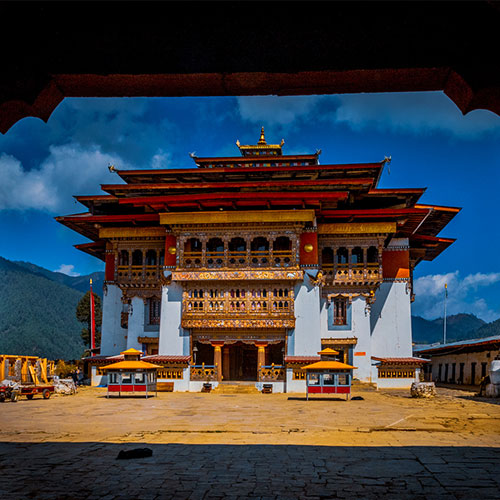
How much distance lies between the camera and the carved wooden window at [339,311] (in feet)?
99.5

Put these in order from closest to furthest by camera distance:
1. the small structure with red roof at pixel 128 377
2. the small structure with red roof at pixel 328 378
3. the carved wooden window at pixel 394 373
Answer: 1. the small structure with red roof at pixel 328 378
2. the small structure with red roof at pixel 128 377
3. the carved wooden window at pixel 394 373

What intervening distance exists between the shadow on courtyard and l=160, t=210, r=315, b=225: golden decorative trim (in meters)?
18.7

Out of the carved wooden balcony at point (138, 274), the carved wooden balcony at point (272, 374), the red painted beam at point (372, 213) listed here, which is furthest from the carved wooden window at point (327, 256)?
the carved wooden balcony at point (138, 274)

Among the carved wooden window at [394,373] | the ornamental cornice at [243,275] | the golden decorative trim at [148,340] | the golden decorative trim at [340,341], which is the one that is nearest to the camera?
the ornamental cornice at [243,275]

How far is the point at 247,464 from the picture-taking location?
714 centimetres

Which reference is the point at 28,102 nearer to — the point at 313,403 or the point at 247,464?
the point at 247,464

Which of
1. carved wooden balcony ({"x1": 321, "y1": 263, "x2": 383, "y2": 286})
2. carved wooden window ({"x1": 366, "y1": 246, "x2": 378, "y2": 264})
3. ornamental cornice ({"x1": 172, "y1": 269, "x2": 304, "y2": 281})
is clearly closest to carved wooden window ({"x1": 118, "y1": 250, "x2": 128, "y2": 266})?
ornamental cornice ({"x1": 172, "y1": 269, "x2": 304, "y2": 281})

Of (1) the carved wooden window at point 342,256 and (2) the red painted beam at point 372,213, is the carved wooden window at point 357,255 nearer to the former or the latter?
(1) the carved wooden window at point 342,256

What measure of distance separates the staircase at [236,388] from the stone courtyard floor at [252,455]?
10.2 metres

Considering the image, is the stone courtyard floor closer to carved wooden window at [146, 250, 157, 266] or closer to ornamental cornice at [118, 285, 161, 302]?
ornamental cornice at [118, 285, 161, 302]

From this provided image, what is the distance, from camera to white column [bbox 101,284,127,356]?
105 feet

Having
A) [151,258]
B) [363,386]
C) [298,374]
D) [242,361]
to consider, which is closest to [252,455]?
[298,374]

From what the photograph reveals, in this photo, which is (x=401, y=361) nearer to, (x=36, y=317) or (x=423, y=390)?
(x=423, y=390)

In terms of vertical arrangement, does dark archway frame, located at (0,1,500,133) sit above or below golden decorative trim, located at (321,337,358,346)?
above
